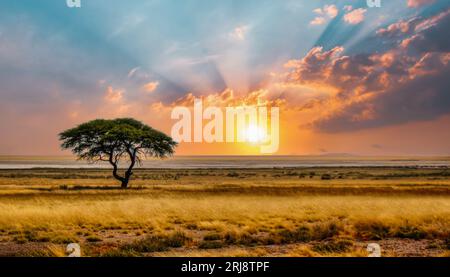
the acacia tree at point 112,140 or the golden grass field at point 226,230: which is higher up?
the acacia tree at point 112,140

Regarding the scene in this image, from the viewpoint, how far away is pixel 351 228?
53.2 ft

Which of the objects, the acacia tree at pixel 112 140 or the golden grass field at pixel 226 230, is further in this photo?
the acacia tree at pixel 112 140

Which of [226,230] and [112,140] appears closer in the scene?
[226,230]

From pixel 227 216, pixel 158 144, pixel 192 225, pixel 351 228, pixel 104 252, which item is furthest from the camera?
pixel 158 144

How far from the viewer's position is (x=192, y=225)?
1792 cm

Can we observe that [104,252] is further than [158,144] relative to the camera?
No

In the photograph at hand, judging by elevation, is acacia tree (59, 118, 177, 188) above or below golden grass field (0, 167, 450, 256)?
above

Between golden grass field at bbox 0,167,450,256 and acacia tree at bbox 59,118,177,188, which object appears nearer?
golden grass field at bbox 0,167,450,256
